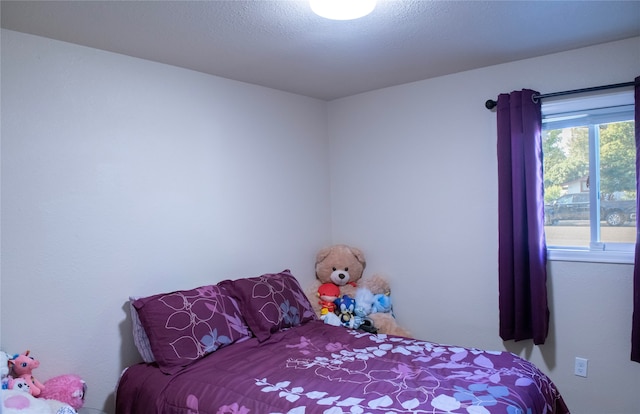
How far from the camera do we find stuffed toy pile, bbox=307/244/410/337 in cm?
325

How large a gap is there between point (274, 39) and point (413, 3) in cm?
79

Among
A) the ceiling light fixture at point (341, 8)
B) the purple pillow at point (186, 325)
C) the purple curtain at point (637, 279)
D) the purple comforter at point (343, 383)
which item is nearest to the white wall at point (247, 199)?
the purple curtain at point (637, 279)

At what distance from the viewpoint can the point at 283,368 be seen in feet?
7.25

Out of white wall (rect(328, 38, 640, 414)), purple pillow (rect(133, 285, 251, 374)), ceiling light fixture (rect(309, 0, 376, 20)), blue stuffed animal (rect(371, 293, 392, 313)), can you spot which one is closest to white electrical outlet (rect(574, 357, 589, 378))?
white wall (rect(328, 38, 640, 414))

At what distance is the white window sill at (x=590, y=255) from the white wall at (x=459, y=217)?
0.04m

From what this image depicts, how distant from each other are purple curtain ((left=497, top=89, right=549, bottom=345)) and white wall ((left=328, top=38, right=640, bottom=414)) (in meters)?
0.15

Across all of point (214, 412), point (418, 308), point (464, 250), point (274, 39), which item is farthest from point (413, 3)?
point (418, 308)

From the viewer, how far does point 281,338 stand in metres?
2.66

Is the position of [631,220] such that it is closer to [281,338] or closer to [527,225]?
[527,225]

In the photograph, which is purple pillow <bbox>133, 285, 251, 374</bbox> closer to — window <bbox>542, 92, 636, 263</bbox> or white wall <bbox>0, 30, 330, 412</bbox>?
white wall <bbox>0, 30, 330, 412</bbox>

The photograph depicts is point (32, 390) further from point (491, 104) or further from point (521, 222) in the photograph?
point (491, 104)

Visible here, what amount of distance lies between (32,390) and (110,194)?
1.05 metres

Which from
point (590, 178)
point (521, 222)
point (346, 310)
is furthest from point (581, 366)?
point (346, 310)

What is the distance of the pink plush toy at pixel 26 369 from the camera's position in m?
1.99
